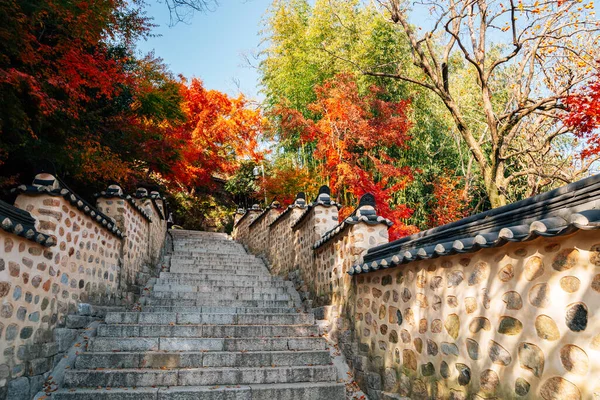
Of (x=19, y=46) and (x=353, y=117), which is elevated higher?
(x=353, y=117)

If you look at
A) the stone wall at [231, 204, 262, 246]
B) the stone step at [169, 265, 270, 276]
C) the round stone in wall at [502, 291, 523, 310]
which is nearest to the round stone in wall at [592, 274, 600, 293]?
the round stone in wall at [502, 291, 523, 310]

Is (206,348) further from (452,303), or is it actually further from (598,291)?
(598,291)

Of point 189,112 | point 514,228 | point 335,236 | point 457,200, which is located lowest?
point 514,228

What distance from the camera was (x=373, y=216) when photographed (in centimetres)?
505

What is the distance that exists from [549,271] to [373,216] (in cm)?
289

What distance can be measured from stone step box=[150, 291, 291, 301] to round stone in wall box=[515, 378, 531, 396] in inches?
194

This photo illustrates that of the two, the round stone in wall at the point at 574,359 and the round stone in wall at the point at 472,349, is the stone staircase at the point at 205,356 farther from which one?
the round stone in wall at the point at 574,359

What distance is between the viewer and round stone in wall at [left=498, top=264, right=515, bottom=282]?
2.48 metres

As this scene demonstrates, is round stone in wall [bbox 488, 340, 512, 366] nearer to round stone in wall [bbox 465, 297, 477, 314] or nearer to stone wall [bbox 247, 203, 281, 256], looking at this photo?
round stone in wall [bbox 465, 297, 477, 314]

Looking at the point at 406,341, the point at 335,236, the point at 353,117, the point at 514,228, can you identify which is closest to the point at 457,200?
the point at 353,117

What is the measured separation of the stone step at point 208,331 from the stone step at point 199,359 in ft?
1.57

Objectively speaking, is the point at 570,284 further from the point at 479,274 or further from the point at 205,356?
the point at 205,356

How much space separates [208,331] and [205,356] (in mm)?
596

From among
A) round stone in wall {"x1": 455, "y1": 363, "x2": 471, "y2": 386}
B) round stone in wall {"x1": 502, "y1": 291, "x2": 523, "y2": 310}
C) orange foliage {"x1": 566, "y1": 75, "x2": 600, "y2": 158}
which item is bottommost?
round stone in wall {"x1": 455, "y1": 363, "x2": 471, "y2": 386}
